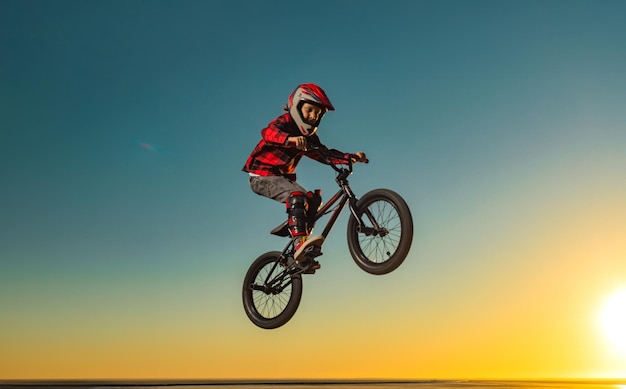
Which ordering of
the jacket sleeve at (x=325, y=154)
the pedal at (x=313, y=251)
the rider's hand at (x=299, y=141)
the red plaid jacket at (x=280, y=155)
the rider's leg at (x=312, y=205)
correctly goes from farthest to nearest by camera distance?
the rider's leg at (x=312, y=205)
the jacket sleeve at (x=325, y=154)
the red plaid jacket at (x=280, y=155)
the pedal at (x=313, y=251)
the rider's hand at (x=299, y=141)

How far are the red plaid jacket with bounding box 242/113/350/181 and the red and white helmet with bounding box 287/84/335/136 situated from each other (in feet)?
0.66

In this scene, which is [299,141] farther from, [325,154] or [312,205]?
[312,205]

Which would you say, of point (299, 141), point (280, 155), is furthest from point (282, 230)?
point (299, 141)

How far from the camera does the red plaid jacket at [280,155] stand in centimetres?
995

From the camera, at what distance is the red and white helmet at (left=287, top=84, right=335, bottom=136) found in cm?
941

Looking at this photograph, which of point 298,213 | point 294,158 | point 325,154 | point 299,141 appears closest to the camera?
point 299,141

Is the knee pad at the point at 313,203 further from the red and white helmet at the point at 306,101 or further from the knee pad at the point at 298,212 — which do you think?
the red and white helmet at the point at 306,101

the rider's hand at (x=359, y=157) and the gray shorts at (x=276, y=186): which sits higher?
the rider's hand at (x=359, y=157)

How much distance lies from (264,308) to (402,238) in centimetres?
418

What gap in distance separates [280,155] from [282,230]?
1.57 meters

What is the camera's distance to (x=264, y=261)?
12328 millimetres

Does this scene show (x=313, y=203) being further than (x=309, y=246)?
Yes

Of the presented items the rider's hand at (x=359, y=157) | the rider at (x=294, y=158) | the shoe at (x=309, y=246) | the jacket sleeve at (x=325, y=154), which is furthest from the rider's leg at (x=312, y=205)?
the rider's hand at (x=359, y=157)

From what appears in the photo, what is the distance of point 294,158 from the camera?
10.4 meters
